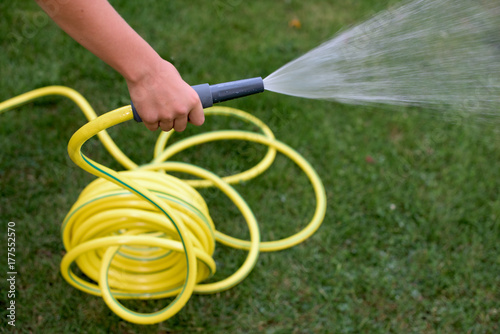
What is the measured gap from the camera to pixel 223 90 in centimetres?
158

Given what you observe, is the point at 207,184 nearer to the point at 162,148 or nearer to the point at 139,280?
the point at 162,148

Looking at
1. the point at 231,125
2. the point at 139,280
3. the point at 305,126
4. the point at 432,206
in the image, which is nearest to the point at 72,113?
the point at 231,125

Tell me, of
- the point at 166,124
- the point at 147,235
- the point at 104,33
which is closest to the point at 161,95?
the point at 166,124

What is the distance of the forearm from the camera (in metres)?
1.25

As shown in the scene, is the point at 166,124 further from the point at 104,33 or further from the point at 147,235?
the point at 147,235

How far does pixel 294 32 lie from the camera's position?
4.16 meters

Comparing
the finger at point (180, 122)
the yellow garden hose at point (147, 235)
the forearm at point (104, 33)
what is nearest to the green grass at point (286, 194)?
the yellow garden hose at point (147, 235)

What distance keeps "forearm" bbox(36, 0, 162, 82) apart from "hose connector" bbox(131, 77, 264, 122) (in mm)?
189

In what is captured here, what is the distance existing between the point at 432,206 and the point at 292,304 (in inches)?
48.5

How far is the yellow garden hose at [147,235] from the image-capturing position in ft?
6.23

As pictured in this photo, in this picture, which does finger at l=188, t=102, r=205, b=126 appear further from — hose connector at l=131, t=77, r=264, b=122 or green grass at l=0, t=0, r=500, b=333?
green grass at l=0, t=0, r=500, b=333

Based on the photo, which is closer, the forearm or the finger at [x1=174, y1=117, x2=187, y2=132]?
the forearm

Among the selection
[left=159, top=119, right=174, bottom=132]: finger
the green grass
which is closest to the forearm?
[left=159, top=119, right=174, bottom=132]: finger

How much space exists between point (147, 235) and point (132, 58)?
1.09 m
